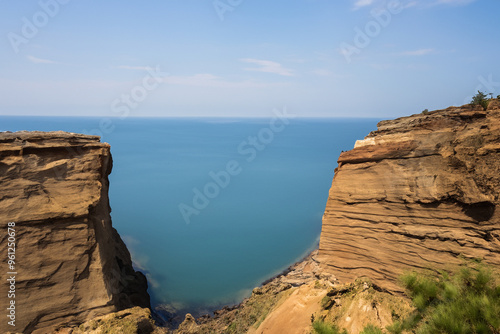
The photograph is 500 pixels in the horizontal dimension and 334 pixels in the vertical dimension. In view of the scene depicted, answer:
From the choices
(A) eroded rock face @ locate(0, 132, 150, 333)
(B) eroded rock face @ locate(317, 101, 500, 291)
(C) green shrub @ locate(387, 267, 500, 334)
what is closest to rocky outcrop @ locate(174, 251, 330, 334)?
(B) eroded rock face @ locate(317, 101, 500, 291)

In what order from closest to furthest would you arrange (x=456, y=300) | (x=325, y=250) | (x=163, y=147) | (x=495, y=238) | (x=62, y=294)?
(x=456, y=300) < (x=495, y=238) < (x=62, y=294) < (x=325, y=250) < (x=163, y=147)

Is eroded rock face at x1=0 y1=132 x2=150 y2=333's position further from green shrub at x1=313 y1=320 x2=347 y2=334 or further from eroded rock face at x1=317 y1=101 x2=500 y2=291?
eroded rock face at x1=317 y1=101 x2=500 y2=291

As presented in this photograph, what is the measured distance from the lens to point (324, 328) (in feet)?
25.0

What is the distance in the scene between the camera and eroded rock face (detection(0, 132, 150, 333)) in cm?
1086

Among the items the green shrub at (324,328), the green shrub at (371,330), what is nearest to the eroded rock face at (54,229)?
the green shrub at (324,328)

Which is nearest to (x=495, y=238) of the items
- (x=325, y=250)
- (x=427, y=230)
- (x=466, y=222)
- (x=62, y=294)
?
(x=466, y=222)

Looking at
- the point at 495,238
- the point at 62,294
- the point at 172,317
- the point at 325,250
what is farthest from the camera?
the point at 172,317

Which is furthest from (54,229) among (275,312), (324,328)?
(324,328)

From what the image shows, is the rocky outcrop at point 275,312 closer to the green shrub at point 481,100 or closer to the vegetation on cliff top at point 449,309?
the vegetation on cliff top at point 449,309

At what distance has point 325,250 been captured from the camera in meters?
11.9

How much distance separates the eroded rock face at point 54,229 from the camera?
35.6ft

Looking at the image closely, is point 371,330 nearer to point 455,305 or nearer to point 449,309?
point 449,309

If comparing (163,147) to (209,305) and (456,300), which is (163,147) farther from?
(456,300)

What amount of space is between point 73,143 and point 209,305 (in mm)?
11044
